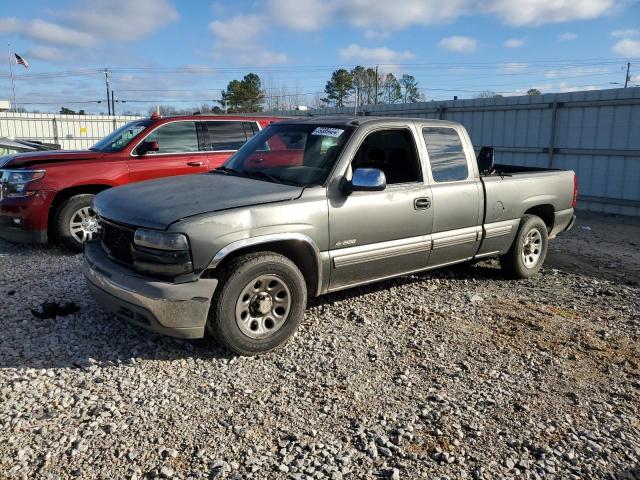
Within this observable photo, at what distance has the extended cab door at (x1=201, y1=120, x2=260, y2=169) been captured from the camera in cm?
832

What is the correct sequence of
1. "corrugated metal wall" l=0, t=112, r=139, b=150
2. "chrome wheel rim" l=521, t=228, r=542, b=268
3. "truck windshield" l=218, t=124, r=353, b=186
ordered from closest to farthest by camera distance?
"truck windshield" l=218, t=124, r=353, b=186 < "chrome wheel rim" l=521, t=228, r=542, b=268 < "corrugated metal wall" l=0, t=112, r=139, b=150

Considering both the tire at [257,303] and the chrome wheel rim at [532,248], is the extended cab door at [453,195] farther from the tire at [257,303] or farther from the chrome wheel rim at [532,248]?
the tire at [257,303]

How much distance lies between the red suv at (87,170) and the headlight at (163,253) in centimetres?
326

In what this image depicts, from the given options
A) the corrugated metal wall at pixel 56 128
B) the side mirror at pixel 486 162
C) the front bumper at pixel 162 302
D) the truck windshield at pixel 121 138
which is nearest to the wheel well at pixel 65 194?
the truck windshield at pixel 121 138

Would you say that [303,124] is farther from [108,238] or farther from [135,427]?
[135,427]

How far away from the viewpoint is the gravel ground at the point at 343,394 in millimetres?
2980

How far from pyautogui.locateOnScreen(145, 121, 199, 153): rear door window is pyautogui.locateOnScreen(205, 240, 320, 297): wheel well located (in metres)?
4.29

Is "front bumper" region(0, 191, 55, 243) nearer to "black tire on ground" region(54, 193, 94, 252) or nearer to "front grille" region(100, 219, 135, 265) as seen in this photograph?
"black tire on ground" region(54, 193, 94, 252)

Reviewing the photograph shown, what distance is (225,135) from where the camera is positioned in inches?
336

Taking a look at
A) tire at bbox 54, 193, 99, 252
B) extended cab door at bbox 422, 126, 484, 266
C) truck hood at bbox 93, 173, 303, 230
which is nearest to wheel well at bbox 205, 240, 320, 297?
truck hood at bbox 93, 173, 303, 230

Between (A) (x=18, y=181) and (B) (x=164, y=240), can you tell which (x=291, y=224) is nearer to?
(B) (x=164, y=240)

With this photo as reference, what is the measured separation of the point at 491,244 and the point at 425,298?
100 centimetres

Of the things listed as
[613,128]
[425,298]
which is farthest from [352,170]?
[613,128]

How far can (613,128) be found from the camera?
37.3 ft
